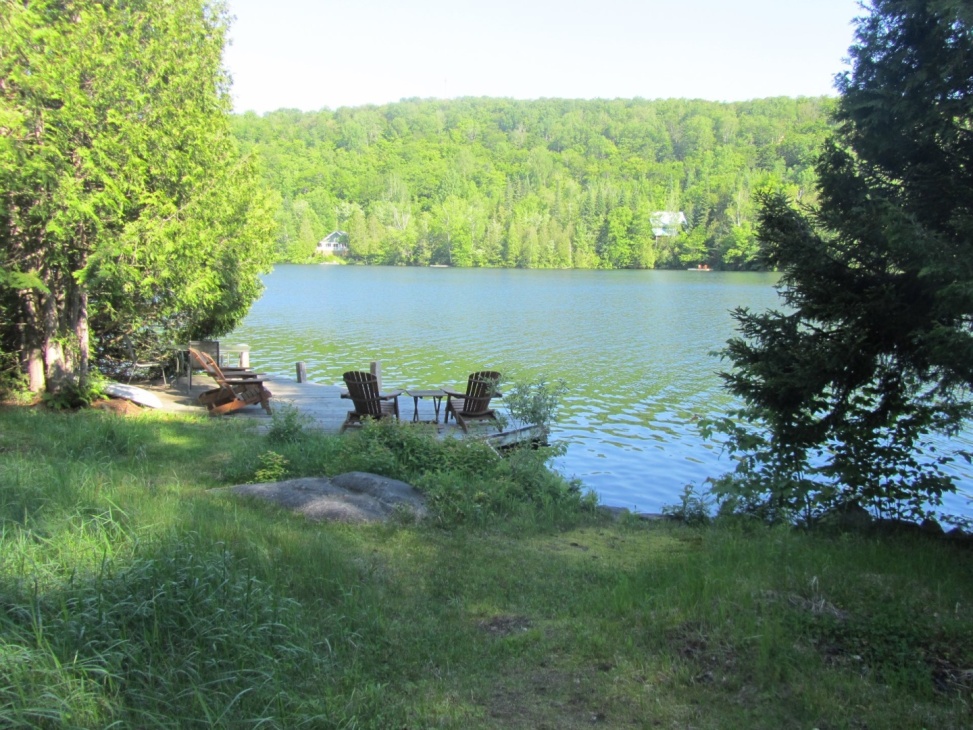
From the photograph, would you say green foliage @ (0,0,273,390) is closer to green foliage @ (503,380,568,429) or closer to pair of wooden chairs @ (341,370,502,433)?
pair of wooden chairs @ (341,370,502,433)

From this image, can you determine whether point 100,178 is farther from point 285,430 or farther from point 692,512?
point 692,512

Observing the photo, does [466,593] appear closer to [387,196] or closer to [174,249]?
[174,249]

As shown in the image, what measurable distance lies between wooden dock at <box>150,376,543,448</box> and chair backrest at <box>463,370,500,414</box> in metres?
0.30

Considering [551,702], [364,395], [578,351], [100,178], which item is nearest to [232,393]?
[364,395]

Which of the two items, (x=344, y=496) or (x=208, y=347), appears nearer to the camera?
(x=344, y=496)

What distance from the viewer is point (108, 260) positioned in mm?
10906

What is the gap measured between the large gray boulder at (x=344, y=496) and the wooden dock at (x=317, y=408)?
8.79ft

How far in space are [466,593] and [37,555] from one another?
2.52m

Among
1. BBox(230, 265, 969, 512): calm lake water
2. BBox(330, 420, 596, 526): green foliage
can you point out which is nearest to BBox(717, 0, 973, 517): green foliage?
BBox(330, 420, 596, 526): green foliage

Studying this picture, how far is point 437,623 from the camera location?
Answer: 4527 millimetres

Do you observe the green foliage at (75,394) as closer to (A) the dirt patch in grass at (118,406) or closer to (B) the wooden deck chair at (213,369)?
(A) the dirt patch in grass at (118,406)

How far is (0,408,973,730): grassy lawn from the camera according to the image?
3.37 meters

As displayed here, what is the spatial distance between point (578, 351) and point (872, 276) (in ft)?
68.3

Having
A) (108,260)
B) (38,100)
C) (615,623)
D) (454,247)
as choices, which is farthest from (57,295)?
(454,247)
